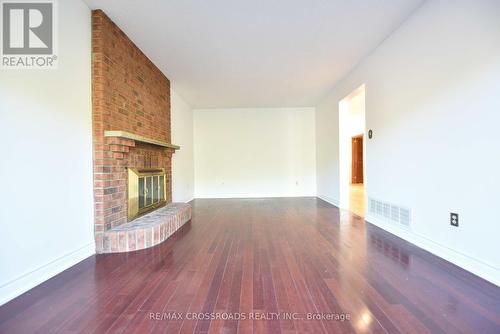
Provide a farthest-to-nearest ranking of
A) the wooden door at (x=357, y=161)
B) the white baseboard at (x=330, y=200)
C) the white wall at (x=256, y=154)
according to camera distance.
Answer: the wooden door at (x=357, y=161), the white wall at (x=256, y=154), the white baseboard at (x=330, y=200)

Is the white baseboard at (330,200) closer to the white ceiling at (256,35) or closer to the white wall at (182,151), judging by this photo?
the white ceiling at (256,35)

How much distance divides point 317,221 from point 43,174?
3.43m

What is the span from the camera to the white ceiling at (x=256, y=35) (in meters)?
2.29

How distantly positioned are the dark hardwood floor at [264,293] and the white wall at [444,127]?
1.03ft

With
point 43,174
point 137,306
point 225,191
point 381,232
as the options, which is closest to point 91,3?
point 43,174

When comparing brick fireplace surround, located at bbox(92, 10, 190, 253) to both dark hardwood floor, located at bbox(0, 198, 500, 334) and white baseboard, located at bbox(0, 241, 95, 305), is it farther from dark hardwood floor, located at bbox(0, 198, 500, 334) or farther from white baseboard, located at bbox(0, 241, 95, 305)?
dark hardwood floor, located at bbox(0, 198, 500, 334)

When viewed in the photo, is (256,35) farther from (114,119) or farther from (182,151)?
(182,151)

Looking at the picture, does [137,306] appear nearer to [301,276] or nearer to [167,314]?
[167,314]

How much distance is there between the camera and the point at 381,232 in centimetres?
300

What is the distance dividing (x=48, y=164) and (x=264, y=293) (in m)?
2.03

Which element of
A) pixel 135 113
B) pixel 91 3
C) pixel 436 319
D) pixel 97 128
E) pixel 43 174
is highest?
pixel 91 3

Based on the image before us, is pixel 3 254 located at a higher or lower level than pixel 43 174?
lower

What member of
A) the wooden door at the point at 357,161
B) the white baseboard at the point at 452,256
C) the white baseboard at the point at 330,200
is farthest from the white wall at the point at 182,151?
the wooden door at the point at 357,161

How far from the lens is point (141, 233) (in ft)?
8.20
